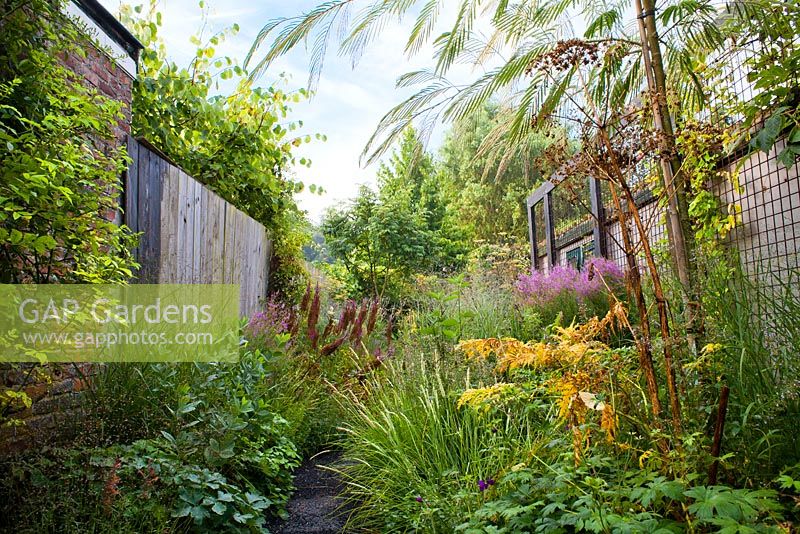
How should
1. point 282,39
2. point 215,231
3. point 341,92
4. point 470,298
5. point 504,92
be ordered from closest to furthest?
point 282,39, point 504,92, point 341,92, point 215,231, point 470,298

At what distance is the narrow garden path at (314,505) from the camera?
90.2 inches

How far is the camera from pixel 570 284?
4902 mm

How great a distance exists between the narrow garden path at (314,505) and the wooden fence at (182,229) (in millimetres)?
1450

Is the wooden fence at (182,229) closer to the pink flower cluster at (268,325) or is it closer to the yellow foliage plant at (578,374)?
the pink flower cluster at (268,325)

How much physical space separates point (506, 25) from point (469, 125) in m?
0.59

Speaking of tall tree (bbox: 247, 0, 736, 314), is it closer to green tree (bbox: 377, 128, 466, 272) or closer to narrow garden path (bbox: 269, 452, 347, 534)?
narrow garden path (bbox: 269, 452, 347, 534)

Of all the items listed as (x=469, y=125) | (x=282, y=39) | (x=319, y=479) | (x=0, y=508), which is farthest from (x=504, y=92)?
(x=0, y=508)

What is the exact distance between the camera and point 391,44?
3320 millimetres

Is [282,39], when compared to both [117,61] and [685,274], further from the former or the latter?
[685,274]

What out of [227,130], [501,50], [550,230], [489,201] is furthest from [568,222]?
[489,201]

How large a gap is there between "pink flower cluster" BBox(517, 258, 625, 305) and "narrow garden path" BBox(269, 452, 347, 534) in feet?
8.48

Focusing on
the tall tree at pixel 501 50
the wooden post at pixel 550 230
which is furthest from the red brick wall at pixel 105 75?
the wooden post at pixel 550 230

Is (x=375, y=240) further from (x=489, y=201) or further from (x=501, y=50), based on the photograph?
(x=489, y=201)

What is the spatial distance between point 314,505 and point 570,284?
10.5ft
